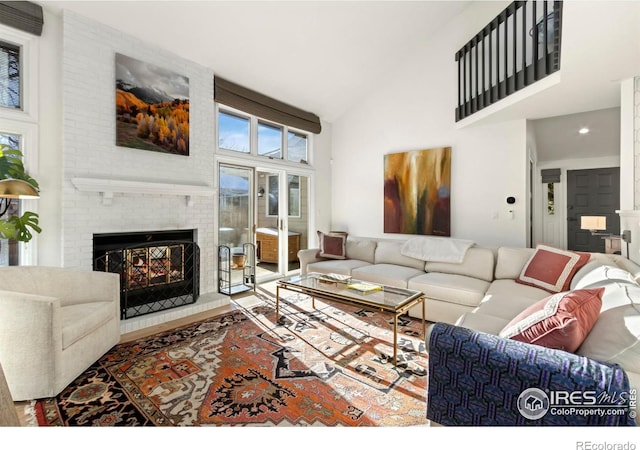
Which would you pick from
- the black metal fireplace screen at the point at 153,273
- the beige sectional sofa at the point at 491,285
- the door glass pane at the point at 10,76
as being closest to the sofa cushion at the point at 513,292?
the beige sectional sofa at the point at 491,285

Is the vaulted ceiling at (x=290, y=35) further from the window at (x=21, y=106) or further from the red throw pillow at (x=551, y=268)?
the red throw pillow at (x=551, y=268)

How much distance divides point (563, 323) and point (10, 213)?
4021 millimetres

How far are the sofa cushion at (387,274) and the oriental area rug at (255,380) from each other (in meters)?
0.54

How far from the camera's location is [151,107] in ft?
10.7

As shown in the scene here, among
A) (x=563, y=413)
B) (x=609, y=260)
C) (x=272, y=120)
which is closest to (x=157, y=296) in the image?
(x=272, y=120)

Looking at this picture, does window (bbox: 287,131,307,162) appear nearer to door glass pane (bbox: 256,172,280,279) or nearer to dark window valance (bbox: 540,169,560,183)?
door glass pane (bbox: 256,172,280,279)

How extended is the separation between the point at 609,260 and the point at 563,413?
2.35 m

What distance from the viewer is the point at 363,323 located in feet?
10.00

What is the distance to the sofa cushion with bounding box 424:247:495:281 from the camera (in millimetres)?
3352

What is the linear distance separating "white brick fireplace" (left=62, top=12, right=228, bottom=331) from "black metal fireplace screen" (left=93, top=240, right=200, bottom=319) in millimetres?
→ 199

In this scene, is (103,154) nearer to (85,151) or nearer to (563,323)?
(85,151)

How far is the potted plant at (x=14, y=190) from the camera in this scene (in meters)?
2.03

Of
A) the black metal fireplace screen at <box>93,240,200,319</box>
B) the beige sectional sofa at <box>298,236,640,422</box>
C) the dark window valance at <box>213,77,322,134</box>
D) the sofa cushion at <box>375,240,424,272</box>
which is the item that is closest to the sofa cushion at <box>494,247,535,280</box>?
the beige sectional sofa at <box>298,236,640,422</box>
